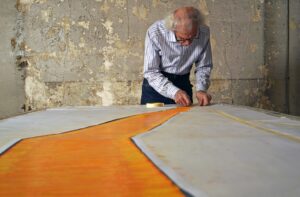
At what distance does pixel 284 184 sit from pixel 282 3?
3.88m

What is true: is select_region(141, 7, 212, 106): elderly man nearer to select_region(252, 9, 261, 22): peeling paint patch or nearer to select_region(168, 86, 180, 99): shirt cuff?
select_region(168, 86, 180, 99): shirt cuff

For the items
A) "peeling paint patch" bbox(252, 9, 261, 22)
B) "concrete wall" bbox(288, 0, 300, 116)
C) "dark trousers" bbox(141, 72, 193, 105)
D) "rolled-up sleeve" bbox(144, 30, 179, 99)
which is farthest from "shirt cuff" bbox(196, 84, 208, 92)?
"concrete wall" bbox(288, 0, 300, 116)

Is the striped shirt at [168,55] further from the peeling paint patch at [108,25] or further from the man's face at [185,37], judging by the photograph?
the peeling paint patch at [108,25]

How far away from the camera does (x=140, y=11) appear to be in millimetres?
3918

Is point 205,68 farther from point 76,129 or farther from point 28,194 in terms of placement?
point 28,194

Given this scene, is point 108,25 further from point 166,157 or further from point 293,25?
point 166,157

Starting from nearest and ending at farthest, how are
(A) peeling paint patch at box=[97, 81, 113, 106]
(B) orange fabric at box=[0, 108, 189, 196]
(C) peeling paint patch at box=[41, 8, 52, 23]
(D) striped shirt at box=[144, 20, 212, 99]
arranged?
(B) orange fabric at box=[0, 108, 189, 196] < (D) striped shirt at box=[144, 20, 212, 99] < (C) peeling paint patch at box=[41, 8, 52, 23] < (A) peeling paint patch at box=[97, 81, 113, 106]

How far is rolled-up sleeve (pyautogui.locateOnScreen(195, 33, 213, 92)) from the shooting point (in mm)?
2789

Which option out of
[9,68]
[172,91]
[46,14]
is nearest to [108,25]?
[46,14]

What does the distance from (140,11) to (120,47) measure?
45cm

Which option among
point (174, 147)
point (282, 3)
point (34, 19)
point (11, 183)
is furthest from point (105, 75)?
point (11, 183)

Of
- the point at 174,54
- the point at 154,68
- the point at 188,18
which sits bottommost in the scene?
the point at 154,68

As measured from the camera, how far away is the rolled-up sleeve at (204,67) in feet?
9.15

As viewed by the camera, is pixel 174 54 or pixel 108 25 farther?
pixel 108 25
